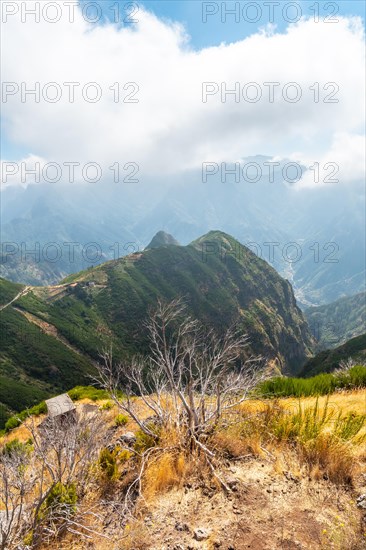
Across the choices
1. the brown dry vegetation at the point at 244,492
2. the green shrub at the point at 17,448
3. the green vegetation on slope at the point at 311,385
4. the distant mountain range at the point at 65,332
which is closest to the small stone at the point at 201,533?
the brown dry vegetation at the point at 244,492

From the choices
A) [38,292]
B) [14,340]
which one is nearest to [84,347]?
[14,340]

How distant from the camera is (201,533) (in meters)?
4.76

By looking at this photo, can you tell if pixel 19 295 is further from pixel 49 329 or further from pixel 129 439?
pixel 129 439

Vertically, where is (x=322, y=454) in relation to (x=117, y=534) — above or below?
above

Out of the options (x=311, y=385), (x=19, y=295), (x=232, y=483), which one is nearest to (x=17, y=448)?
(x=232, y=483)

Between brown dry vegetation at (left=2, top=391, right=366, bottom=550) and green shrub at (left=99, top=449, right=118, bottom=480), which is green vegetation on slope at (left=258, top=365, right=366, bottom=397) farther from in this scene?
green shrub at (left=99, top=449, right=118, bottom=480)

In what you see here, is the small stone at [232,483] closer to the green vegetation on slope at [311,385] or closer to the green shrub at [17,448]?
the green vegetation on slope at [311,385]

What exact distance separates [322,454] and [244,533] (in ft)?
7.24

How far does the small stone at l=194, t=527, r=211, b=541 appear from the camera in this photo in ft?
15.5

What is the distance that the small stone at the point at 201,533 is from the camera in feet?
15.5

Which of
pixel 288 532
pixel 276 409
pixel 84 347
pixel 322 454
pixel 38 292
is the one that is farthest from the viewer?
pixel 38 292

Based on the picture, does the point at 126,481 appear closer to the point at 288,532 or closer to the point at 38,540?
the point at 38,540

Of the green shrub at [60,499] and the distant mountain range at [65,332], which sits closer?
the green shrub at [60,499]

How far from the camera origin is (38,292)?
183875mm
